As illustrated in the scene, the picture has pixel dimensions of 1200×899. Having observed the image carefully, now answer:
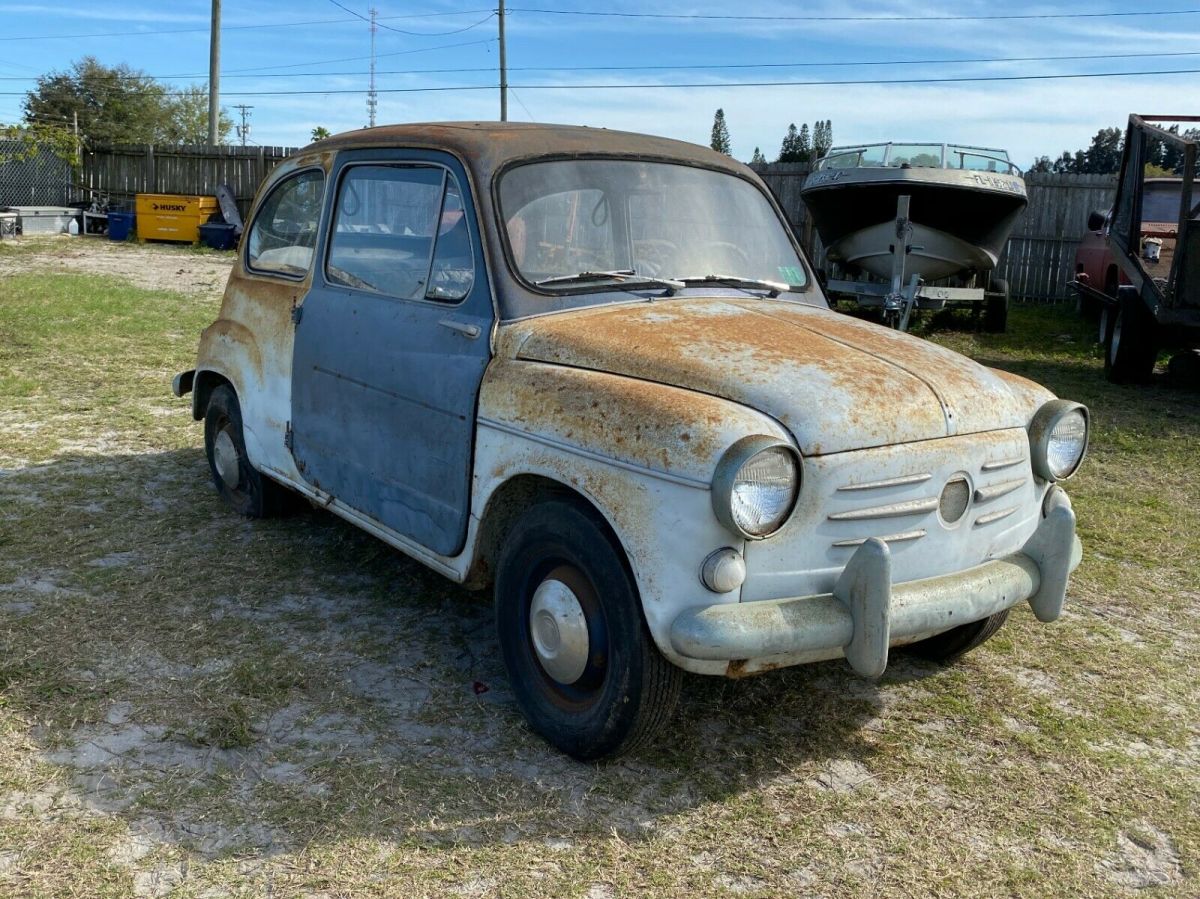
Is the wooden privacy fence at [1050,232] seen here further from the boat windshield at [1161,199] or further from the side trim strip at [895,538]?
the side trim strip at [895,538]

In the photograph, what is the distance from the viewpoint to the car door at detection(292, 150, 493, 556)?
381 cm

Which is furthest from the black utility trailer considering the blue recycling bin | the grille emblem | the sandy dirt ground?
the blue recycling bin

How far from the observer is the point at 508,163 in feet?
13.0

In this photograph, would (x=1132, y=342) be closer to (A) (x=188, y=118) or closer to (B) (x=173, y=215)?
(B) (x=173, y=215)

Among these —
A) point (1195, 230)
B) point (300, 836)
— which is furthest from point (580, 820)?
point (1195, 230)

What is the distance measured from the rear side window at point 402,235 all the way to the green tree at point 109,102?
58349mm

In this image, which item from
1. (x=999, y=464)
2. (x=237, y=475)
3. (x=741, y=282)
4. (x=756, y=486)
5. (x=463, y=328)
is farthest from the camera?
(x=237, y=475)

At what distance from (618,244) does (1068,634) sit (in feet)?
7.81

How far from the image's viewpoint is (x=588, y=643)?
3.26m

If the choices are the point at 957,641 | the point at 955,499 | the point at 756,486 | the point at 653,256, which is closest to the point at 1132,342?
the point at 957,641

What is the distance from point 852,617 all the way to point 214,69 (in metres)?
27.0

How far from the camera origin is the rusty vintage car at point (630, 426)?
9.81 feet

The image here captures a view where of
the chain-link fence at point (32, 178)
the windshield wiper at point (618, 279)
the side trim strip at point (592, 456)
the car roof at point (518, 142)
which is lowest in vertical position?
the side trim strip at point (592, 456)

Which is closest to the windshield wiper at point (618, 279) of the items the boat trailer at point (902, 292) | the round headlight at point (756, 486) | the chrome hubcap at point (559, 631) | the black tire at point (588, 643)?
the black tire at point (588, 643)
